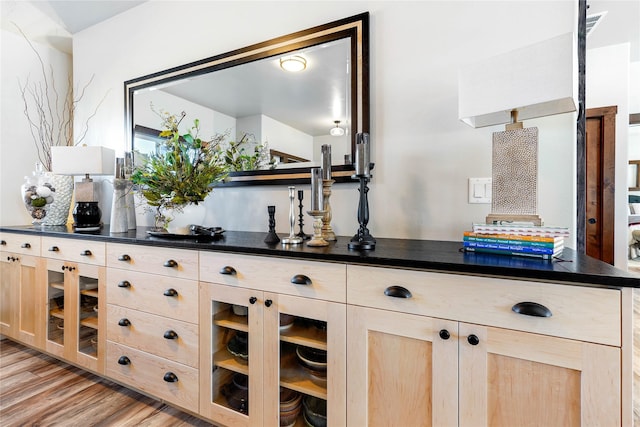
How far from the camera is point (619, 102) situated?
2.51m

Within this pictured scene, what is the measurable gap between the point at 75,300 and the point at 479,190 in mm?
2285

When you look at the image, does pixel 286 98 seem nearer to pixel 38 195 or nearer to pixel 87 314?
pixel 87 314

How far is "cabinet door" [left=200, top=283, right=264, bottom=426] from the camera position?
4.18 ft

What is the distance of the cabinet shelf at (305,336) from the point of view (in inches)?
45.9

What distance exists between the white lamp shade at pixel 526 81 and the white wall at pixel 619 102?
2.13m

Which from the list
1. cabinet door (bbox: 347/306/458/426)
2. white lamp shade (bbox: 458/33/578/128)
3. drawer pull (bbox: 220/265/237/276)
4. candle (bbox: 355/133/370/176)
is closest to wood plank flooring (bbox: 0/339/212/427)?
drawer pull (bbox: 220/265/237/276)

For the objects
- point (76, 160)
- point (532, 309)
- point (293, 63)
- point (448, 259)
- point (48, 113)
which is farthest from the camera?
point (48, 113)

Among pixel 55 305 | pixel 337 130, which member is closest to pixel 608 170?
pixel 337 130

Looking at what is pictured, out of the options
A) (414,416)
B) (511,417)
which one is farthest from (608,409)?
(414,416)

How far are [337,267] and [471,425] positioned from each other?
62 cm

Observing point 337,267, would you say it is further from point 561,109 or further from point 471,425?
point 561,109

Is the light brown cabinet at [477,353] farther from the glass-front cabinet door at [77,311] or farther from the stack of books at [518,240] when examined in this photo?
the glass-front cabinet door at [77,311]

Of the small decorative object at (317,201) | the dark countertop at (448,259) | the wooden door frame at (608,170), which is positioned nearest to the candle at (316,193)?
the small decorative object at (317,201)

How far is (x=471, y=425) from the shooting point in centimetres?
92
